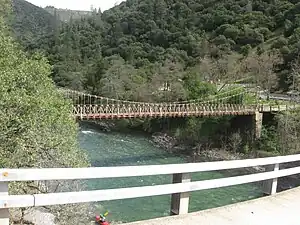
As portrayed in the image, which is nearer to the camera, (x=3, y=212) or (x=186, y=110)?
(x=3, y=212)

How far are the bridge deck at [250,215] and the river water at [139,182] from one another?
8.68 meters

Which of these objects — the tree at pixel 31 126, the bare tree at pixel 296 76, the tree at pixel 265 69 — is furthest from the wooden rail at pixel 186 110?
the tree at pixel 31 126

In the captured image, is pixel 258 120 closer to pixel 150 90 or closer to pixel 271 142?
pixel 271 142

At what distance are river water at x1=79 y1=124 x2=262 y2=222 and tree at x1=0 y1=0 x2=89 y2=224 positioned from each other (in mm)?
4944

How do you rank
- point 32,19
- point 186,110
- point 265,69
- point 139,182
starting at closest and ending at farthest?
point 139,182
point 186,110
point 265,69
point 32,19

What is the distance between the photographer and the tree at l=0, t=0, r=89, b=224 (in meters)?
6.58

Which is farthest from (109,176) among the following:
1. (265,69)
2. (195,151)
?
(265,69)

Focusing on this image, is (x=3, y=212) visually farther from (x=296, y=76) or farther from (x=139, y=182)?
(x=296, y=76)

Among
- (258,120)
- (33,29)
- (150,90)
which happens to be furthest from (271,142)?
(33,29)

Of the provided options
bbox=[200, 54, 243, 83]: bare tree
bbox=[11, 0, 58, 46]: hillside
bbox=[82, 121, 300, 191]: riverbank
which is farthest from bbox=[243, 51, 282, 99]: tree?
bbox=[11, 0, 58, 46]: hillside

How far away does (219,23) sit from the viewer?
59750mm

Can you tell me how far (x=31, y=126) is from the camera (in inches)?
272

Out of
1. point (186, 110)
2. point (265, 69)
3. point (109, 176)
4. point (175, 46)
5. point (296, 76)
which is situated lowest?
point (186, 110)

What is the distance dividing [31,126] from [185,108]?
74.5 ft
